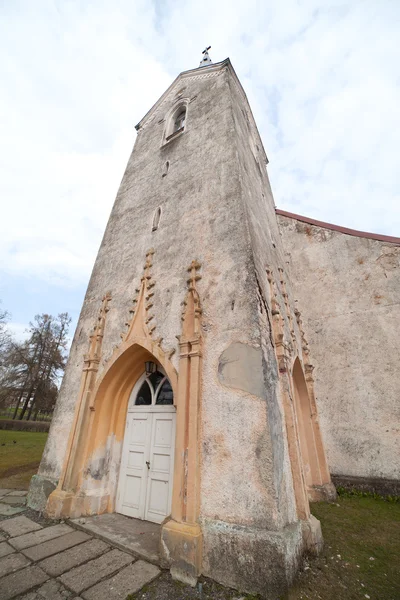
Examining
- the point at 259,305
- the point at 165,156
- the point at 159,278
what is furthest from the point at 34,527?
the point at 165,156

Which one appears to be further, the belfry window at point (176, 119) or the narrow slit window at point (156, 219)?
the belfry window at point (176, 119)

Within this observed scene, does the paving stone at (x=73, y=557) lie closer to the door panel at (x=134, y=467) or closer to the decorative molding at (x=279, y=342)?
the door panel at (x=134, y=467)

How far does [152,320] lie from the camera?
5.37 meters

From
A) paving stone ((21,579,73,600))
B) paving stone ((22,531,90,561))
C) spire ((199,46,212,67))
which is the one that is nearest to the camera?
paving stone ((21,579,73,600))

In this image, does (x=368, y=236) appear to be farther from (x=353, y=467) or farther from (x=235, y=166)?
(x=353, y=467)

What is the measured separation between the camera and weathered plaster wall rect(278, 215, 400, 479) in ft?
22.7

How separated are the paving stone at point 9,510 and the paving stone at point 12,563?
1.89 m

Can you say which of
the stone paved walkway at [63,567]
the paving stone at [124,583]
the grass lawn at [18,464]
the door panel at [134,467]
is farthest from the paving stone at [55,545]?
the grass lawn at [18,464]

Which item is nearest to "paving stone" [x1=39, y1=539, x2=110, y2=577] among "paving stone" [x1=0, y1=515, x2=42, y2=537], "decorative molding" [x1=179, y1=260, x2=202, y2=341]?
"paving stone" [x1=0, y1=515, x2=42, y2=537]

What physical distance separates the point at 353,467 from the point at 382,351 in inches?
120

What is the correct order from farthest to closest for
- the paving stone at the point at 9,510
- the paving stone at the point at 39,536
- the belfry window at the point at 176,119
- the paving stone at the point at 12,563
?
the belfry window at the point at 176,119 < the paving stone at the point at 9,510 < the paving stone at the point at 39,536 < the paving stone at the point at 12,563

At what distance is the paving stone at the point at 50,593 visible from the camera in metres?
2.77

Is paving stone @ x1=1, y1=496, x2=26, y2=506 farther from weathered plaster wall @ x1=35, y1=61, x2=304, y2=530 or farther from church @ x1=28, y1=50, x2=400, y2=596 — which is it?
weathered plaster wall @ x1=35, y1=61, x2=304, y2=530

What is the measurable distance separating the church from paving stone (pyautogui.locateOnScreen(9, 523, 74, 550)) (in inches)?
12.7
